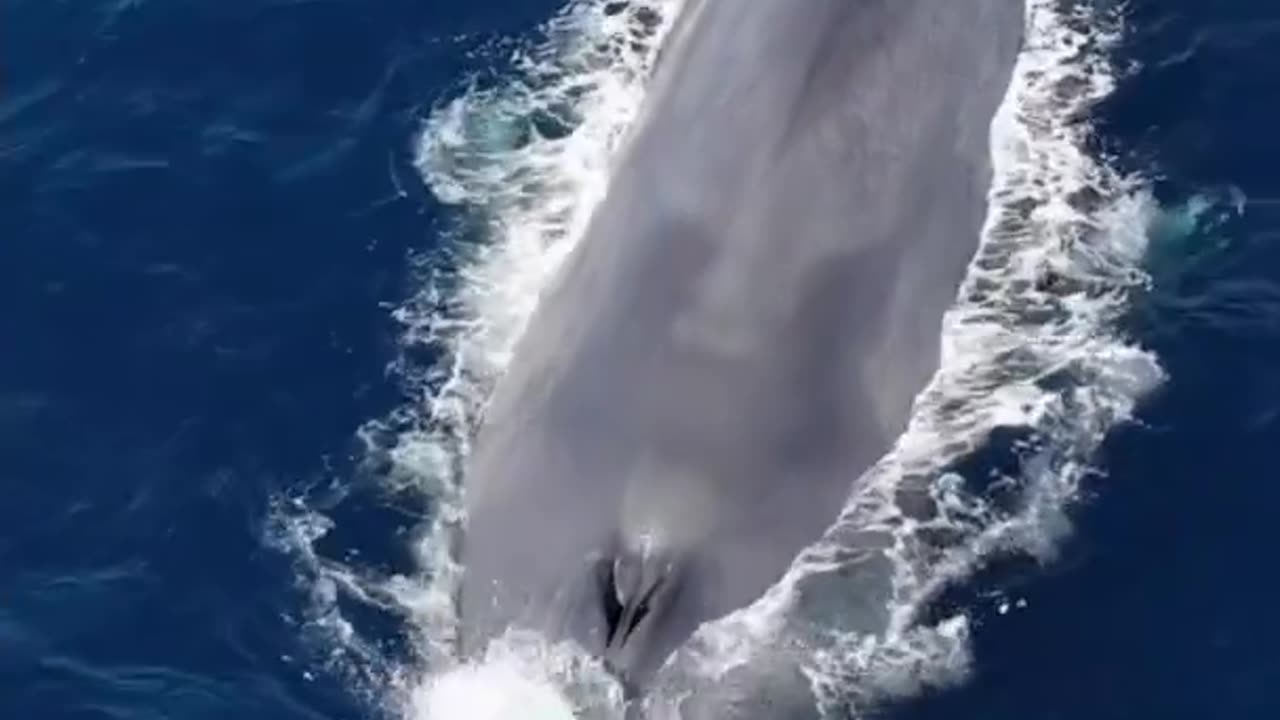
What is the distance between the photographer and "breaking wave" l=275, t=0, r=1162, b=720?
32625 millimetres

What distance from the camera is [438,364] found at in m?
39.1

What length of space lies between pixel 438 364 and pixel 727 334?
723 cm

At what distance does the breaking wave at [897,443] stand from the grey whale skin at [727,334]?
1.96ft

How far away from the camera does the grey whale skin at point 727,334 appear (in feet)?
106

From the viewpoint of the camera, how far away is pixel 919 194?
37688 mm

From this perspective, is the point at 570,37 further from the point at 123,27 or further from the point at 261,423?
the point at 261,423

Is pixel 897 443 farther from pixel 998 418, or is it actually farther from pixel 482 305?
pixel 482 305

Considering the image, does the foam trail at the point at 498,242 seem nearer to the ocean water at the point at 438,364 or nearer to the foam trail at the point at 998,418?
the ocean water at the point at 438,364

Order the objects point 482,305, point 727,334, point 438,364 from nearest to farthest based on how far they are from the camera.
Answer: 1. point 727,334
2. point 438,364
3. point 482,305

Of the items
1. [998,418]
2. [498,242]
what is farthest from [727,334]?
[498,242]

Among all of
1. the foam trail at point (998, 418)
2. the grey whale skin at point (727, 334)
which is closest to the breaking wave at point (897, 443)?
the foam trail at point (998, 418)

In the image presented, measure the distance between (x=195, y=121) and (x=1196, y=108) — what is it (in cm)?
2021

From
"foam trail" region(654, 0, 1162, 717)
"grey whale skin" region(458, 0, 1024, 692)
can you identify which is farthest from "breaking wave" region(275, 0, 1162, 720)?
"grey whale skin" region(458, 0, 1024, 692)

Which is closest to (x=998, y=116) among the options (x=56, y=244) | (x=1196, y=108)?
(x=1196, y=108)
